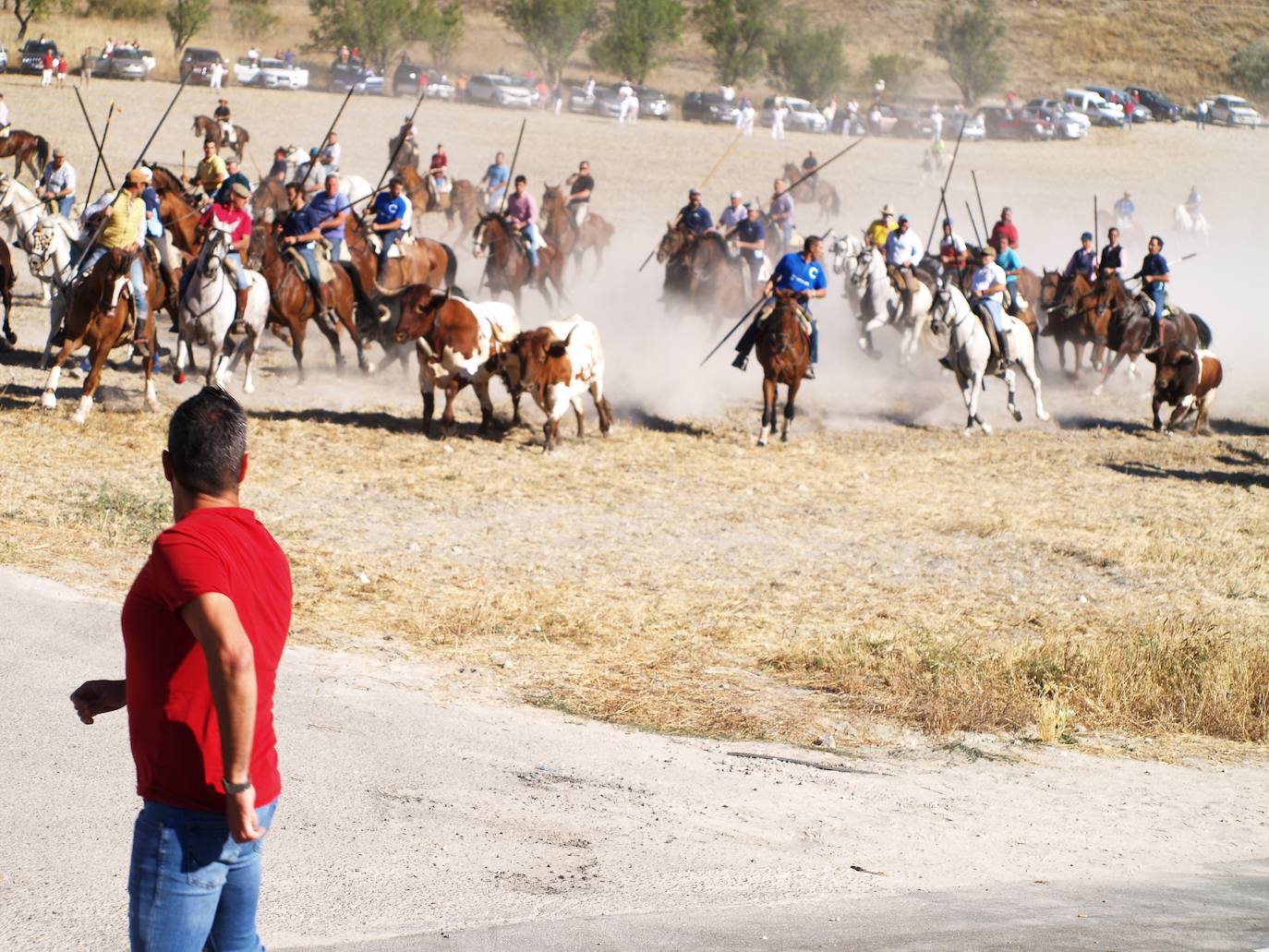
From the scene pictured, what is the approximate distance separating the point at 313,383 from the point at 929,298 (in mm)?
10167

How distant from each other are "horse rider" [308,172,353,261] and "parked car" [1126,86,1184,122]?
6118 centimetres

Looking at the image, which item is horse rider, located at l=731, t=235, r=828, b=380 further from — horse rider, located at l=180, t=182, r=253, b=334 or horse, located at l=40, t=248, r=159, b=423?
horse, located at l=40, t=248, r=159, b=423

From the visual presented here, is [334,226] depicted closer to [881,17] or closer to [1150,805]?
[1150,805]

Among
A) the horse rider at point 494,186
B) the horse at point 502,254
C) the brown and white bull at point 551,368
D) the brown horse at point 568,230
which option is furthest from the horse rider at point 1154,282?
the horse rider at point 494,186

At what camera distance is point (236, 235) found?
16750mm

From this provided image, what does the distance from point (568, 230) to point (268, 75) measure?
3169 cm

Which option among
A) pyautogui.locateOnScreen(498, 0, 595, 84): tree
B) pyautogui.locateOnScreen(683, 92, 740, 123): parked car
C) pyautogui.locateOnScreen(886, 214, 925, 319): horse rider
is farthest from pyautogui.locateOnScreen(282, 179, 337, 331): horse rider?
pyautogui.locateOnScreen(498, 0, 595, 84): tree

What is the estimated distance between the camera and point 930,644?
34.1 ft

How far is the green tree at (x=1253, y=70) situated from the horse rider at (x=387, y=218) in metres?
72.7

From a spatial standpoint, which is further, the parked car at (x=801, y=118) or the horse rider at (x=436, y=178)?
the parked car at (x=801, y=118)

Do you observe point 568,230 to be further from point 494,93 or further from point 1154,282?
point 494,93

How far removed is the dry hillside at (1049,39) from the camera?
81500 mm

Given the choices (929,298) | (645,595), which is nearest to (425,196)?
(929,298)

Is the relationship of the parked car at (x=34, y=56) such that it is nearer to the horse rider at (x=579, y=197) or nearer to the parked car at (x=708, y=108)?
the parked car at (x=708, y=108)
